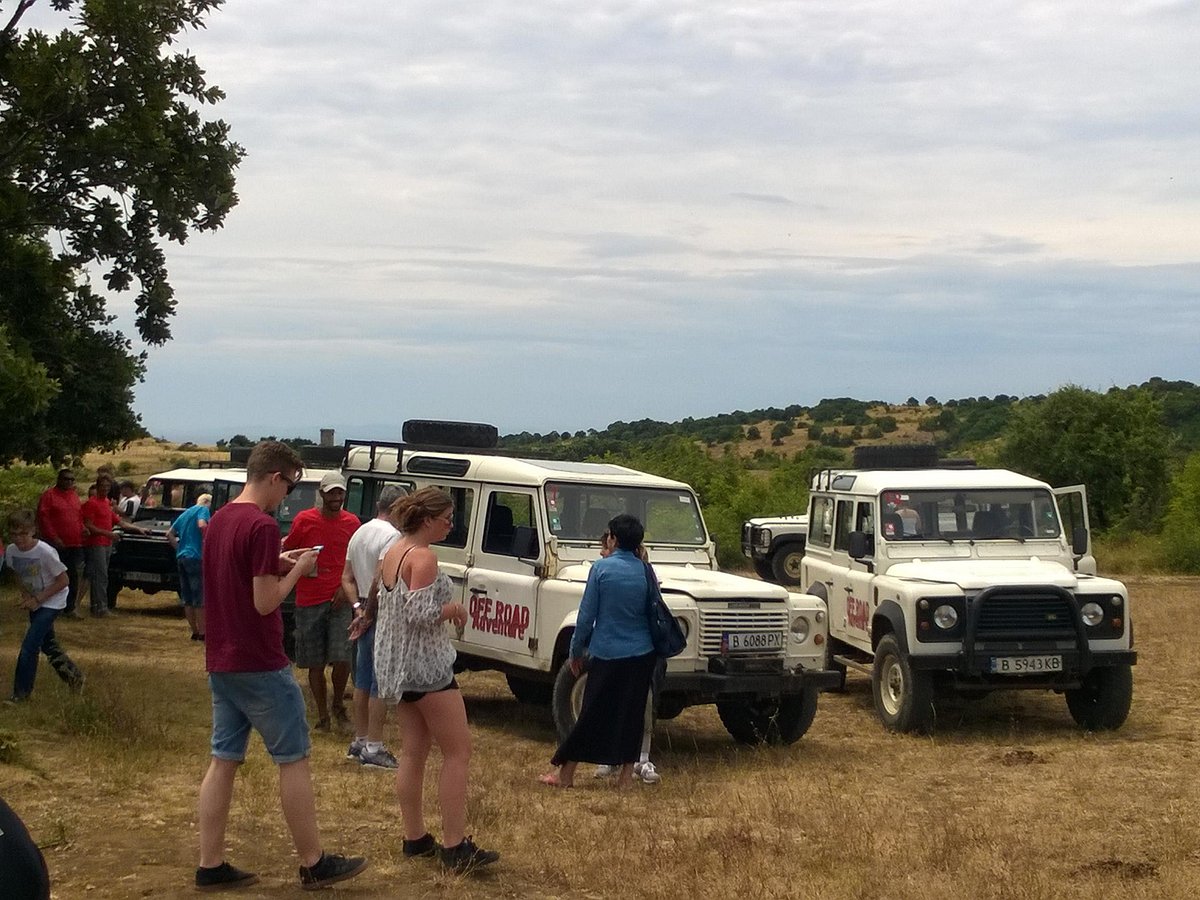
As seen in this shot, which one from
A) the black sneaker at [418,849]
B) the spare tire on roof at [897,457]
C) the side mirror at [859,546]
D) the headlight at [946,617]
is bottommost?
the black sneaker at [418,849]

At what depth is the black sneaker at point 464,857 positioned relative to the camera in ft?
21.3

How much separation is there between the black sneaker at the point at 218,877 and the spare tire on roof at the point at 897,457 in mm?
11492

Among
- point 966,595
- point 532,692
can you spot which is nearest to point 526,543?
point 532,692

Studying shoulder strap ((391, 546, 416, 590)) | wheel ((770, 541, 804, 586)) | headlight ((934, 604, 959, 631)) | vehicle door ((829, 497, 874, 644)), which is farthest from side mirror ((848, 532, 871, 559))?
wheel ((770, 541, 804, 586))

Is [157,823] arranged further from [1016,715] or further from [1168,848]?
[1016,715]

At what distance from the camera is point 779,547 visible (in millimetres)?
25094

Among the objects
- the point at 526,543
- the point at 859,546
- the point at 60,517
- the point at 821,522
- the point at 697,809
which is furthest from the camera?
the point at 60,517

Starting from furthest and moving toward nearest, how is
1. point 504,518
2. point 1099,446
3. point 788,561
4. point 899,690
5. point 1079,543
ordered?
point 1099,446
point 788,561
point 1079,543
point 899,690
point 504,518

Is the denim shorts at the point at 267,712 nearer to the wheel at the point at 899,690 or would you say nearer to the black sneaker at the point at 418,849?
the black sneaker at the point at 418,849

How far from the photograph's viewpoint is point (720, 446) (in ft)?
260

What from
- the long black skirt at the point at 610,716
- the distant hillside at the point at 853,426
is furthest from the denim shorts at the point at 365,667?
the distant hillside at the point at 853,426

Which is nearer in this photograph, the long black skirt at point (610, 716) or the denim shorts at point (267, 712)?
the denim shorts at point (267, 712)

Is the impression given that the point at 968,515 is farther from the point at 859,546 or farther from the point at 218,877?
the point at 218,877

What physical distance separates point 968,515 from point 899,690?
1982 mm
